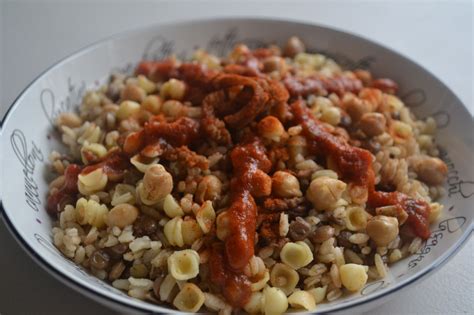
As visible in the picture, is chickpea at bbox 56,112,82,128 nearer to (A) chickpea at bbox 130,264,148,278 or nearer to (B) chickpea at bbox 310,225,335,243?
(A) chickpea at bbox 130,264,148,278

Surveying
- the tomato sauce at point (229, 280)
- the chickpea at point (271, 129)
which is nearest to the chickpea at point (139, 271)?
the tomato sauce at point (229, 280)

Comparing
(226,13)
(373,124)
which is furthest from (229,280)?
(226,13)

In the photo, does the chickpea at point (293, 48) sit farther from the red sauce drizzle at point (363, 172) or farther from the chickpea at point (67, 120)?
the chickpea at point (67, 120)

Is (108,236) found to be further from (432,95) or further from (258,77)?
(432,95)

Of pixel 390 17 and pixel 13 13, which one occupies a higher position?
pixel 390 17

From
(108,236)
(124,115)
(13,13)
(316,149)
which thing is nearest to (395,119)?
(316,149)

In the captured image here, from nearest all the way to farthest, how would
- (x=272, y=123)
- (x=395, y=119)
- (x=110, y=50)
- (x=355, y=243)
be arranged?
1. (x=355, y=243)
2. (x=272, y=123)
3. (x=395, y=119)
4. (x=110, y=50)

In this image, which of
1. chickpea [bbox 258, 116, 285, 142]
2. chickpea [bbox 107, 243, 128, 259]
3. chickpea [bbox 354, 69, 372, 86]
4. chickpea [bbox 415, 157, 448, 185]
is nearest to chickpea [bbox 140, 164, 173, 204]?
chickpea [bbox 107, 243, 128, 259]
